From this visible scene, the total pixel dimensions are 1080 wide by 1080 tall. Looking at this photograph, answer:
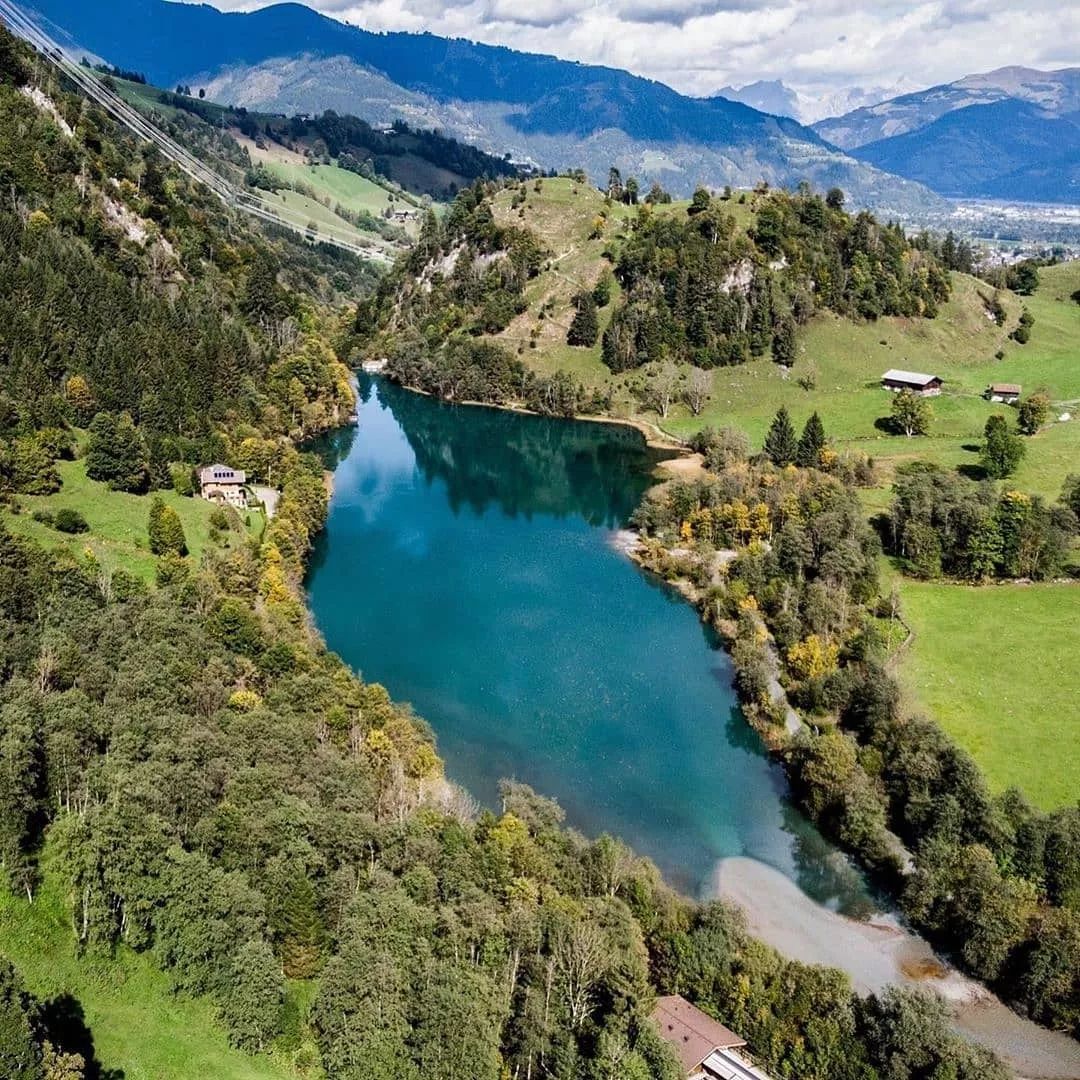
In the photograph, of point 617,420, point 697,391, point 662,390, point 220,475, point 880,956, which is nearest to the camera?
point 880,956

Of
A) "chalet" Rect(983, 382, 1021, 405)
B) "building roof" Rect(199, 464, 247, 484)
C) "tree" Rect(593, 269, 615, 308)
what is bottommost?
"building roof" Rect(199, 464, 247, 484)

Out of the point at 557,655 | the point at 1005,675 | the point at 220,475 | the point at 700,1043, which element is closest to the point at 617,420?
the point at 220,475

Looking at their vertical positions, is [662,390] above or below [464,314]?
below

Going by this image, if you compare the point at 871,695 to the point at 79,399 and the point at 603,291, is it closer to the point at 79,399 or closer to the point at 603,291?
the point at 79,399

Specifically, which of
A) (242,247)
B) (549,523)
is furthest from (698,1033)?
(242,247)

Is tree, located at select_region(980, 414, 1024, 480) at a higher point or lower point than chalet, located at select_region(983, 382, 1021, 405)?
lower

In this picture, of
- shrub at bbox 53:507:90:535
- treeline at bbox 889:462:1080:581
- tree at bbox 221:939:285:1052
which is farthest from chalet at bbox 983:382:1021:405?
tree at bbox 221:939:285:1052

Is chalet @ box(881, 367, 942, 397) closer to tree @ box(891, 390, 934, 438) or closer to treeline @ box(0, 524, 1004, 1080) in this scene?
tree @ box(891, 390, 934, 438)
